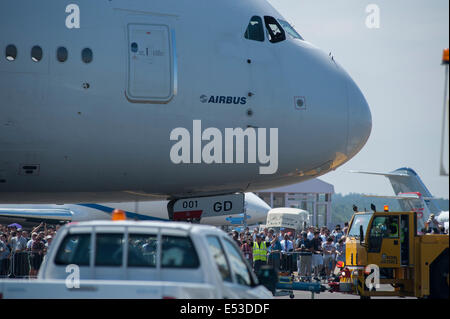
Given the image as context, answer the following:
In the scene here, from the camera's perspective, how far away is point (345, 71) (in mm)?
14078

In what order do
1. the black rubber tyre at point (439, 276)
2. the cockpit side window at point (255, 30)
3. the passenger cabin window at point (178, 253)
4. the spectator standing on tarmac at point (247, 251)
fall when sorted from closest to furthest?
the passenger cabin window at point (178, 253), the cockpit side window at point (255, 30), the black rubber tyre at point (439, 276), the spectator standing on tarmac at point (247, 251)

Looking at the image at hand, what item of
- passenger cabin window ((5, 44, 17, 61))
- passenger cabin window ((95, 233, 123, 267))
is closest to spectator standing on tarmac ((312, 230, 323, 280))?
passenger cabin window ((5, 44, 17, 61))

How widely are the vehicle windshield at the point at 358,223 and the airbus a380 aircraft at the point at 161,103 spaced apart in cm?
511

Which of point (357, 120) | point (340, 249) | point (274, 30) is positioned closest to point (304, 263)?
point (340, 249)

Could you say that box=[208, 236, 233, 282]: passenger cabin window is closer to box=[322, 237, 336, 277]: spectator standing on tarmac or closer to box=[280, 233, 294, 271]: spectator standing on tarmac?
box=[280, 233, 294, 271]: spectator standing on tarmac

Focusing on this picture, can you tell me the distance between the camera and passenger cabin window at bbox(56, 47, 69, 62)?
39.5 ft

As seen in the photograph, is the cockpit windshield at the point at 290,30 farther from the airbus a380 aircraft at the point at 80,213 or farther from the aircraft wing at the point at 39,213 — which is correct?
the aircraft wing at the point at 39,213

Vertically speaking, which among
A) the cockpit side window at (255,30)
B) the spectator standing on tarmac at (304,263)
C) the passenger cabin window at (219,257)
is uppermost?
the cockpit side window at (255,30)

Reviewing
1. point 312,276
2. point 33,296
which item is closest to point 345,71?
point 33,296

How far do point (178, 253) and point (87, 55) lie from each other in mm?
5495

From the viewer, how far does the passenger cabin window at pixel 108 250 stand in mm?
7688

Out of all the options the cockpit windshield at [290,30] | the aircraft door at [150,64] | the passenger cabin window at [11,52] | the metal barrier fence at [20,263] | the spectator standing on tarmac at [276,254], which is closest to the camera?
the passenger cabin window at [11,52]

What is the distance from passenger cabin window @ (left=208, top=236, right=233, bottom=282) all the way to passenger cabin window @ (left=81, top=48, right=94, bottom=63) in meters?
5.17

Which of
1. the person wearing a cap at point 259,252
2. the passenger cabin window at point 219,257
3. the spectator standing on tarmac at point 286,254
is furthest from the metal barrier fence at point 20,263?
the passenger cabin window at point 219,257
